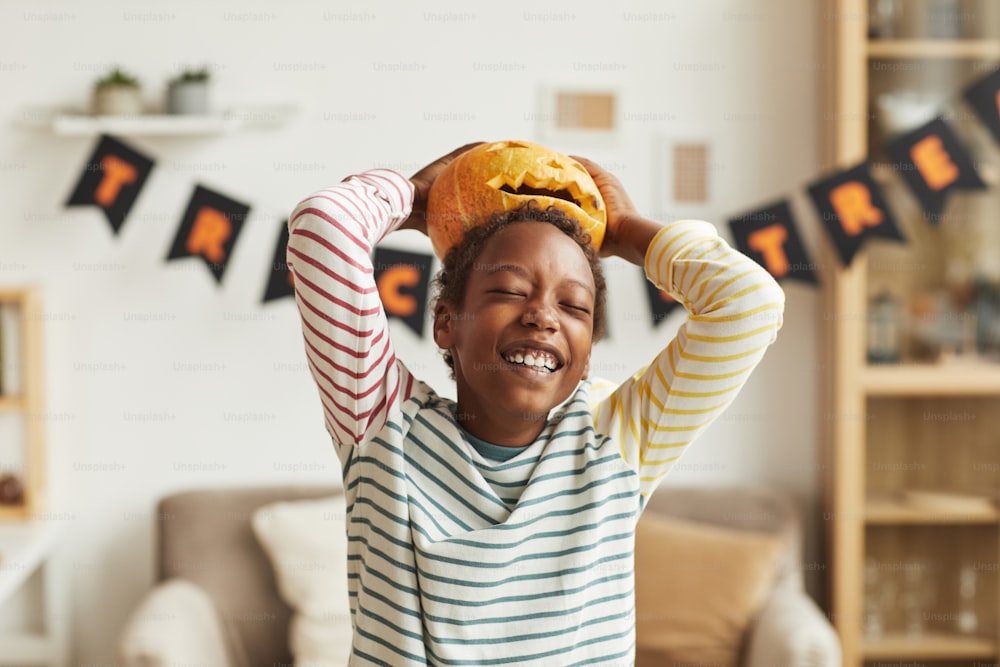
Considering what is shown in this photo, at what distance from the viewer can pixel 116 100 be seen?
266 cm

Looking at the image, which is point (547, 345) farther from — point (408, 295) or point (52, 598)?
point (52, 598)

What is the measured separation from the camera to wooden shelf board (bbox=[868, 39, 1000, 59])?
263 cm

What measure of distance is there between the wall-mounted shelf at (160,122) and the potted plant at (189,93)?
21 mm

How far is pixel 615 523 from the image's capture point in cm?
95

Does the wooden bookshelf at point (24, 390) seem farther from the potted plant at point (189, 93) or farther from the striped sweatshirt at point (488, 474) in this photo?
the striped sweatshirt at point (488, 474)

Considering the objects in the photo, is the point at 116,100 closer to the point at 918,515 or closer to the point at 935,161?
the point at 935,161

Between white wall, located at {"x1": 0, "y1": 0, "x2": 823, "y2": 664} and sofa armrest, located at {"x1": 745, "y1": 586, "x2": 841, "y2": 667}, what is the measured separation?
2.43 feet

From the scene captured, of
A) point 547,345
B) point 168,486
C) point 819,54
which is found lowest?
point 168,486

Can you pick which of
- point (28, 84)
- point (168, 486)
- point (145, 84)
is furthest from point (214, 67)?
point (168, 486)

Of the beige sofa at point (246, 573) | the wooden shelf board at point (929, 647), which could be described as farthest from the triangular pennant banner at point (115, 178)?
the wooden shelf board at point (929, 647)

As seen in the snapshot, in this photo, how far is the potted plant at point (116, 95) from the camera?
2656 millimetres

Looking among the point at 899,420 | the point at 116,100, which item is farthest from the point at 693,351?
the point at 116,100

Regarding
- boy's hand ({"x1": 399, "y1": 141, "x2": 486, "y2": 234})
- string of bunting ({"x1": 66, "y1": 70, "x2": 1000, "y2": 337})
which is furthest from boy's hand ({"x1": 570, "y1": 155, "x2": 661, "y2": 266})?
string of bunting ({"x1": 66, "y1": 70, "x2": 1000, "y2": 337})

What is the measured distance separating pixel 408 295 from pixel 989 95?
156 cm
